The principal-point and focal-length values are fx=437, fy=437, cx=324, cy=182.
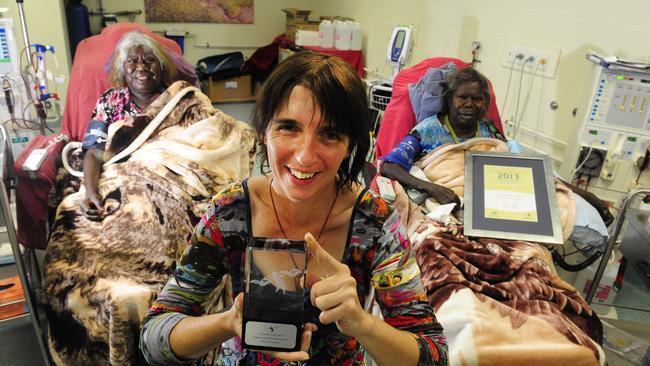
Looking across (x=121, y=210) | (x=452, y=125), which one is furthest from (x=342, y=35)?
(x=121, y=210)

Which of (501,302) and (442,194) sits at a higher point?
(442,194)

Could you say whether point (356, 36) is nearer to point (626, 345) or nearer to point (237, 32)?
point (237, 32)

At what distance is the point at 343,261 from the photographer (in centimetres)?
93

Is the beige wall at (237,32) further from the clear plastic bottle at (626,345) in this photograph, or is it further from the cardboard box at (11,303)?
the clear plastic bottle at (626,345)

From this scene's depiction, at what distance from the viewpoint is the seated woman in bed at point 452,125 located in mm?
2051

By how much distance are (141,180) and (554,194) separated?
1668mm

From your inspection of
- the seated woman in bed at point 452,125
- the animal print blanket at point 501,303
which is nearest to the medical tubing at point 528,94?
the seated woman in bed at point 452,125

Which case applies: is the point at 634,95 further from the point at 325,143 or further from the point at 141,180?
the point at 141,180

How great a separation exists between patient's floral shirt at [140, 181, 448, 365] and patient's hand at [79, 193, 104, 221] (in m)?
0.98

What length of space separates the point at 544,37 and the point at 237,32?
352 cm

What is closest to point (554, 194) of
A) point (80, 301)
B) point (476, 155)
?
point (476, 155)

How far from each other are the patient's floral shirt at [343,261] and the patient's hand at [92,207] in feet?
3.23

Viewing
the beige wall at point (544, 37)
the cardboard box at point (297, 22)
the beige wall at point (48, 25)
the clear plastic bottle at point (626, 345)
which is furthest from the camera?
the cardboard box at point (297, 22)

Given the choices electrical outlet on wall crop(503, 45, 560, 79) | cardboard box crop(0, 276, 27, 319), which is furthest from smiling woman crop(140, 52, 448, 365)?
electrical outlet on wall crop(503, 45, 560, 79)
